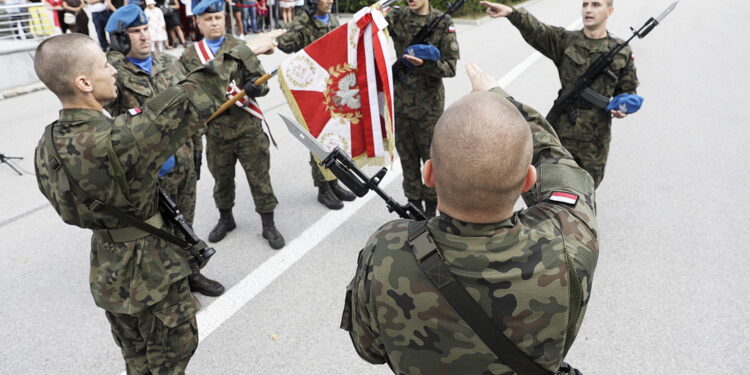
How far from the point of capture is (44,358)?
3104 millimetres

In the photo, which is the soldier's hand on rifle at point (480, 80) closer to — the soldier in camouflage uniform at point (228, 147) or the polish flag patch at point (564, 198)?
the polish flag patch at point (564, 198)

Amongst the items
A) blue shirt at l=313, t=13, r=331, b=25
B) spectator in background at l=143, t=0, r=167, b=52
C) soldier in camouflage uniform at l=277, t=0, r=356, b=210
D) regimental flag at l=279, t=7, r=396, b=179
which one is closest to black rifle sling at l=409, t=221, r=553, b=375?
regimental flag at l=279, t=7, r=396, b=179

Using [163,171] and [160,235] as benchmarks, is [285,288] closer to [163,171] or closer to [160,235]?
[163,171]

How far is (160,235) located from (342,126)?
1.46 metres

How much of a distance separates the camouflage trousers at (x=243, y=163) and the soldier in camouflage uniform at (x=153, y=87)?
0.55 m

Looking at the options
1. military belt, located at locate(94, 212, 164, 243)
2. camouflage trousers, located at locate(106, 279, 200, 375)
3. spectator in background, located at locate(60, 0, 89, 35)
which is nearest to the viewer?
military belt, located at locate(94, 212, 164, 243)

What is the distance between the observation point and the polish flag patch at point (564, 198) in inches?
60.9

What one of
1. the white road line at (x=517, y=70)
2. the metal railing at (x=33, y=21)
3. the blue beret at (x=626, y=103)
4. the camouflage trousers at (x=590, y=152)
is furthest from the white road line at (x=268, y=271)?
the metal railing at (x=33, y=21)

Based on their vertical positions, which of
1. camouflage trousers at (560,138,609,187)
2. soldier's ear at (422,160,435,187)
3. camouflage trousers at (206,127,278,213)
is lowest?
camouflage trousers at (206,127,278,213)

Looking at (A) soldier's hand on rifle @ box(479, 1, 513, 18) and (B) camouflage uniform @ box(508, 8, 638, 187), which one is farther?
(B) camouflage uniform @ box(508, 8, 638, 187)

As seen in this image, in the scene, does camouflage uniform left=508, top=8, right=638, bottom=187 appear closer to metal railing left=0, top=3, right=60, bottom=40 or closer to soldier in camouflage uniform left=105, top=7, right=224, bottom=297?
soldier in camouflage uniform left=105, top=7, right=224, bottom=297

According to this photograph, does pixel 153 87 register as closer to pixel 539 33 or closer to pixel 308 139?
pixel 308 139

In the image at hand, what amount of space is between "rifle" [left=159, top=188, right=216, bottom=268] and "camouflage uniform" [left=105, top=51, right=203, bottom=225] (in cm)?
71

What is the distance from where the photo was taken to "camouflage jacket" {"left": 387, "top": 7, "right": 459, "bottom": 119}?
4.20m
